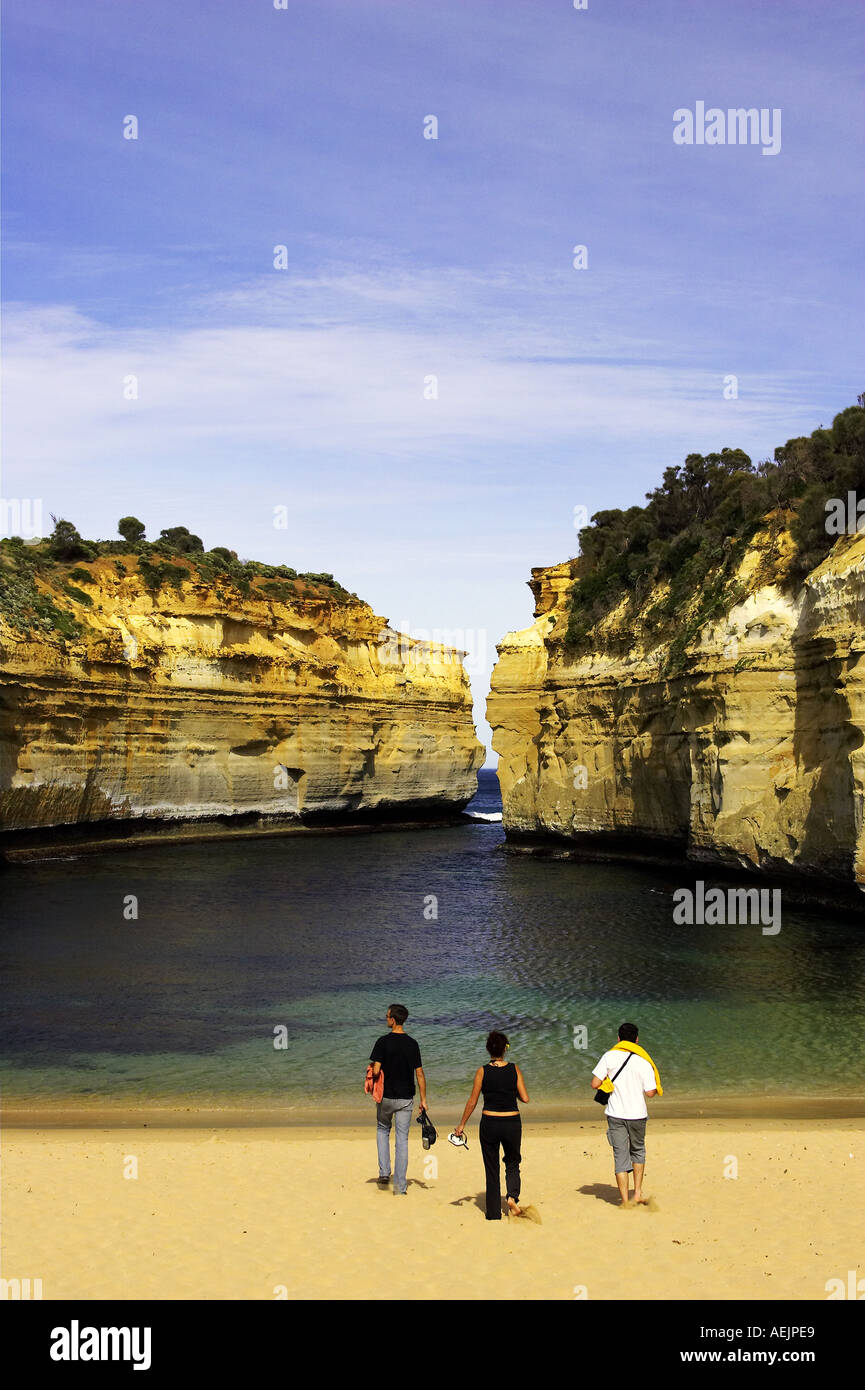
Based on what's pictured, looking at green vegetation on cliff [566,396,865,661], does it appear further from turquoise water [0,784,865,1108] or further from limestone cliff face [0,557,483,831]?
limestone cliff face [0,557,483,831]

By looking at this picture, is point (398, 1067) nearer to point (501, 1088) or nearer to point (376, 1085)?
point (376, 1085)

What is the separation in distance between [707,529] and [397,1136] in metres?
33.2

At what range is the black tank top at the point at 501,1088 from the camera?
8.59 m

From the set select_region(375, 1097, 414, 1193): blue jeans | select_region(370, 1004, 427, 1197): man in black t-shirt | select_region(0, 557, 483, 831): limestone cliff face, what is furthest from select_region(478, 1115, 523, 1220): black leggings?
select_region(0, 557, 483, 831): limestone cliff face

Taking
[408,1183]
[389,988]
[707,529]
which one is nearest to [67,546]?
[707,529]

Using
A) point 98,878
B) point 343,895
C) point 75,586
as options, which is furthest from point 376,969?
point 75,586

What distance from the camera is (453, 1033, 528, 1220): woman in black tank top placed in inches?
339

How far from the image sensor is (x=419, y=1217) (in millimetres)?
9086

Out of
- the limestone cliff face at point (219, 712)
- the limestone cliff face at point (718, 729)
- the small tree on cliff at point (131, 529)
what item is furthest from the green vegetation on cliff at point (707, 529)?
the small tree on cliff at point (131, 529)

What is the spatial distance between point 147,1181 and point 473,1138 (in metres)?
3.87

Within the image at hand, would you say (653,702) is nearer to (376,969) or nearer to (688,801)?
(688,801)

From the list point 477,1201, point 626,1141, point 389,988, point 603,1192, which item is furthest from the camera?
point 389,988

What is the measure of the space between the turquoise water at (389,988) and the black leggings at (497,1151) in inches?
186

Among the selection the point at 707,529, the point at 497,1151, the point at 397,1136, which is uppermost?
the point at 707,529
